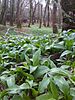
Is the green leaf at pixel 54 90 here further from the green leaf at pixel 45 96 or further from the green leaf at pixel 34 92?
the green leaf at pixel 34 92

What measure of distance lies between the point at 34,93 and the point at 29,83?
9cm

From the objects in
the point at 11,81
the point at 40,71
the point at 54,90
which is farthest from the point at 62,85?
the point at 11,81

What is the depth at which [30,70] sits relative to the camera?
205cm

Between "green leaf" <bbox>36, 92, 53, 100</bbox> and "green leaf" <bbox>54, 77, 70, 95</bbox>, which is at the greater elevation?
"green leaf" <bbox>54, 77, 70, 95</bbox>

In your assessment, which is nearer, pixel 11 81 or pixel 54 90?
pixel 54 90

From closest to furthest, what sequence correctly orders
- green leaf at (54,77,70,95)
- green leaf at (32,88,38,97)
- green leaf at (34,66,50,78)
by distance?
green leaf at (54,77,70,95), green leaf at (32,88,38,97), green leaf at (34,66,50,78)

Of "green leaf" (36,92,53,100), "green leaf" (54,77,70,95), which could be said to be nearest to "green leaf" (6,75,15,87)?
"green leaf" (36,92,53,100)

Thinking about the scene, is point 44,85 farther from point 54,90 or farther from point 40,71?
point 40,71

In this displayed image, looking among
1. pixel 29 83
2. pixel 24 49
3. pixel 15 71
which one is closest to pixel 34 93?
pixel 29 83

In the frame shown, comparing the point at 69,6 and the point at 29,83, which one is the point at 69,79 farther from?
the point at 69,6

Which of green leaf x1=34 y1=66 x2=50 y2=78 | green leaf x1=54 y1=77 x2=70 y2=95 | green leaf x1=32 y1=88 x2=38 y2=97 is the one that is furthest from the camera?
green leaf x1=34 y1=66 x2=50 y2=78

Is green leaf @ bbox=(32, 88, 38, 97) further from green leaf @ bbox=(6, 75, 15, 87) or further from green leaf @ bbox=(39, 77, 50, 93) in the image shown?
green leaf @ bbox=(6, 75, 15, 87)

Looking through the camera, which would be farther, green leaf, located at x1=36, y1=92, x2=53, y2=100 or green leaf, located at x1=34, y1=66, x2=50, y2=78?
green leaf, located at x1=34, y1=66, x2=50, y2=78

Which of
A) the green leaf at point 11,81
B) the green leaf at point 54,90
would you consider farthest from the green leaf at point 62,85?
the green leaf at point 11,81
